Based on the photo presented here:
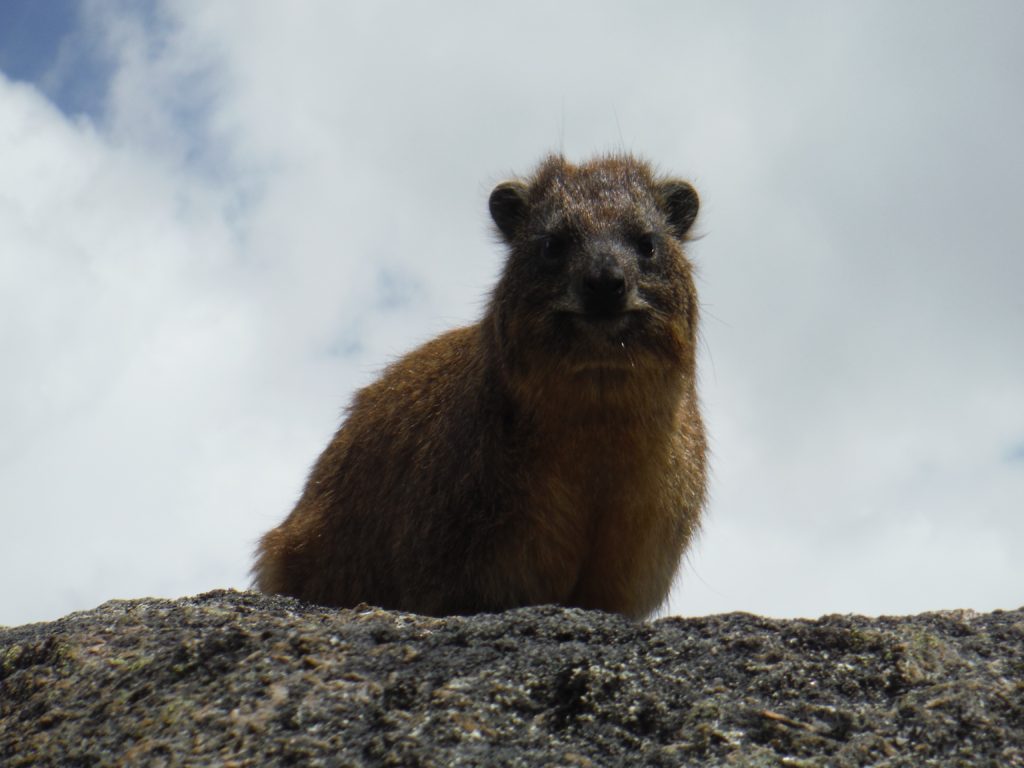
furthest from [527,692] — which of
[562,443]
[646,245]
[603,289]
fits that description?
[646,245]

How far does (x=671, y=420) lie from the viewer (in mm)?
9086

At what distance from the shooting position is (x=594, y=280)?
8547mm

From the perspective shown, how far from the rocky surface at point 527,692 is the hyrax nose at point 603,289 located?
288cm

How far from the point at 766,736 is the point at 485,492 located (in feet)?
14.0

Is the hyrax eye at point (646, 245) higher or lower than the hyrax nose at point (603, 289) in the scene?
higher

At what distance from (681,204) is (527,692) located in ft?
20.6

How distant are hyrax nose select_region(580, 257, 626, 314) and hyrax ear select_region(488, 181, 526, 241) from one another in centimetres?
174

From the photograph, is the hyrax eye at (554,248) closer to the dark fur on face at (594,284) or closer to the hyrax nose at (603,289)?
the dark fur on face at (594,284)

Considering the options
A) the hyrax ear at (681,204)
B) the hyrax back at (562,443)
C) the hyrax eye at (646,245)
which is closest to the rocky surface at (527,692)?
the hyrax back at (562,443)

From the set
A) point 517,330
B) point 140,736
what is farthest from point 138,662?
point 517,330

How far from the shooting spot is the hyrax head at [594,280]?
8.62 m

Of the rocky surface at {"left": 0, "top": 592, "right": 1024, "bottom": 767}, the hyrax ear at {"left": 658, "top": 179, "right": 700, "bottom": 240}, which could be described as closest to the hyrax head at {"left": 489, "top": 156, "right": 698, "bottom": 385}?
the hyrax ear at {"left": 658, "top": 179, "right": 700, "bottom": 240}

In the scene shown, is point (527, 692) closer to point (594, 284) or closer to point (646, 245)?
point (594, 284)

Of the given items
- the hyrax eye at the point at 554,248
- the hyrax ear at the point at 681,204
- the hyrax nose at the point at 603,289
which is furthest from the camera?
the hyrax ear at the point at 681,204
